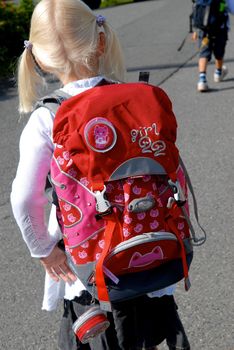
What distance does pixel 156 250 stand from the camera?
1.85m

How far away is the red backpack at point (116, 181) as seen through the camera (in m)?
1.75

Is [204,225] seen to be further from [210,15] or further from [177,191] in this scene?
[210,15]

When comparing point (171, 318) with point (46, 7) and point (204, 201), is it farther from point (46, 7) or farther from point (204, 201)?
point (204, 201)

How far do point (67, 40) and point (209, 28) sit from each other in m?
5.65

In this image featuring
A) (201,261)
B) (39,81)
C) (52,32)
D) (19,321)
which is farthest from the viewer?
(201,261)

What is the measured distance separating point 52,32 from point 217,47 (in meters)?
5.85

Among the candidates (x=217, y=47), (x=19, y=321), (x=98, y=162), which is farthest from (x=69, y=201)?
(x=217, y=47)

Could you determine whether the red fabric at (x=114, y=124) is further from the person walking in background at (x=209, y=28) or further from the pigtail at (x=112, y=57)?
the person walking in background at (x=209, y=28)

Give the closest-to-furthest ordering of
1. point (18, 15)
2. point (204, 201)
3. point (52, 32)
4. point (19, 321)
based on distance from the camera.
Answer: point (52, 32), point (19, 321), point (204, 201), point (18, 15)

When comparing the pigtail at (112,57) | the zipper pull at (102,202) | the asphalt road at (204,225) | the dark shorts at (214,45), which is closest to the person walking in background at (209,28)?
the dark shorts at (214,45)

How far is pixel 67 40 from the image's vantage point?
1.87m

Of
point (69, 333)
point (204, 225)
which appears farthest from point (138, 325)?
point (204, 225)

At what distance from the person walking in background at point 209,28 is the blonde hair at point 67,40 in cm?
539

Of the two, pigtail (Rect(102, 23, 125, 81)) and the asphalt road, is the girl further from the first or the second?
the asphalt road
